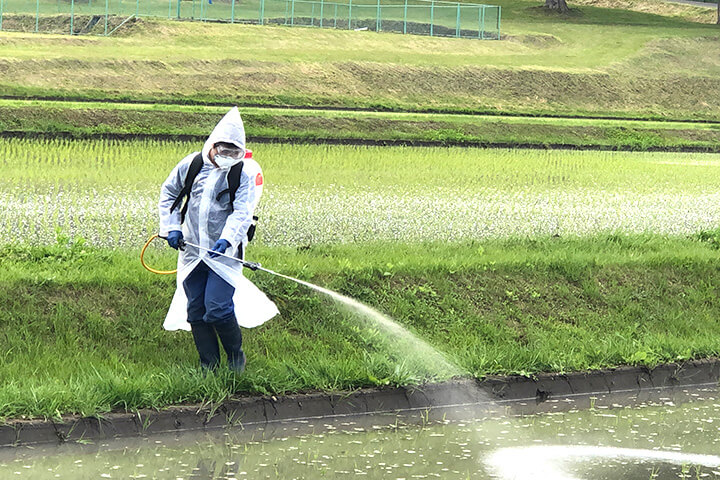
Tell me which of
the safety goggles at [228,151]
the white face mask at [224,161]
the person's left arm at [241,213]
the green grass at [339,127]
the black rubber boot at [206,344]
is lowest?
the green grass at [339,127]

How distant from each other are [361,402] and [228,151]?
1.81 m

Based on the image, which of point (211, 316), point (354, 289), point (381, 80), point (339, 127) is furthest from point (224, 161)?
point (381, 80)

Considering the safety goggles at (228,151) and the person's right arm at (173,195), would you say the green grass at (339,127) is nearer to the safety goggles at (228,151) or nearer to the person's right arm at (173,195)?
the person's right arm at (173,195)

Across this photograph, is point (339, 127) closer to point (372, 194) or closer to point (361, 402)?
point (372, 194)

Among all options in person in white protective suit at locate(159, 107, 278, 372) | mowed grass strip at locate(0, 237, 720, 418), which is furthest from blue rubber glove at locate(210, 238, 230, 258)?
mowed grass strip at locate(0, 237, 720, 418)

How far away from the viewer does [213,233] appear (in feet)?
24.6

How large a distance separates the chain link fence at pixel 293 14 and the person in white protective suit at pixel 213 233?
5008 cm

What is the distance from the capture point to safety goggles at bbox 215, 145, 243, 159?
7.36 meters

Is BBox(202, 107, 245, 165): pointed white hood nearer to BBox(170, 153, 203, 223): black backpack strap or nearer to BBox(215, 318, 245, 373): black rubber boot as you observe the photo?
BBox(170, 153, 203, 223): black backpack strap

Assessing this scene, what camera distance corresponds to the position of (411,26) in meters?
60.8

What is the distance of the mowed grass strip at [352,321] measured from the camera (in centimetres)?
753

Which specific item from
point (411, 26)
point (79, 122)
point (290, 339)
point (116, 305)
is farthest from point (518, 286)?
point (411, 26)

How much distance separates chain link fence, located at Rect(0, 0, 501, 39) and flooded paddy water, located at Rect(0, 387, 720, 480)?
5053 centimetres

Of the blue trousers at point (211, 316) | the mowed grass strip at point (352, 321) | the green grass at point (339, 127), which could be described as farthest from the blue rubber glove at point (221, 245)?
the green grass at point (339, 127)
